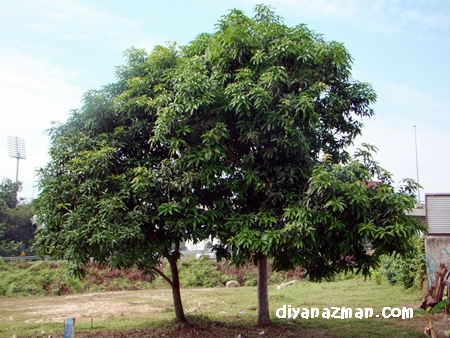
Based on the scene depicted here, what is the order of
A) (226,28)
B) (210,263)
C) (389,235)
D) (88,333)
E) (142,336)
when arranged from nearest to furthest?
(389,235)
(226,28)
(142,336)
(88,333)
(210,263)

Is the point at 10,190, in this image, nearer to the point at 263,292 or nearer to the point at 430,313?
the point at 263,292

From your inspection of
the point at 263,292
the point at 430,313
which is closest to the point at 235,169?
the point at 263,292

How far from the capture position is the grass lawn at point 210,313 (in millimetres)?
9672

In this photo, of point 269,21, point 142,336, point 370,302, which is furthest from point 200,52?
point 370,302

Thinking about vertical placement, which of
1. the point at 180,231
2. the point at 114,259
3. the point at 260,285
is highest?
the point at 180,231

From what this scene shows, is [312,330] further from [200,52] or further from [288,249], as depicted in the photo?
[200,52]

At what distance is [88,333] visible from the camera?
33.0 ft

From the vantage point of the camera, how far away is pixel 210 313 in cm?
1292

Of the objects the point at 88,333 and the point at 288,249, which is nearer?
the point at 288,249

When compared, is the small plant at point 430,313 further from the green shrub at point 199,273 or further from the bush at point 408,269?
the green shrub at point 199,273

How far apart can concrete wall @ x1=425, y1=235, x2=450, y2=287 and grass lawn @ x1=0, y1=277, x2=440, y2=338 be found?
122cm

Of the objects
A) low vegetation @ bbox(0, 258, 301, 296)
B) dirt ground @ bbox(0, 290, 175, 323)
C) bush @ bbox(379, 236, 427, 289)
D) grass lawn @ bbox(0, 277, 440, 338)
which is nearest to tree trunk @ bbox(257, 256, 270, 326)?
grass lawn @ bbox(0, 277, 440, 338)

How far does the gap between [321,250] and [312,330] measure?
11.1 ft

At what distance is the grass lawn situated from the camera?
9.67 m
